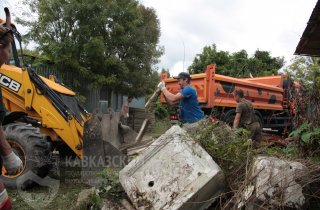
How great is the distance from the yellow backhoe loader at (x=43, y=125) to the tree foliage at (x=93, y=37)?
6.16 meters

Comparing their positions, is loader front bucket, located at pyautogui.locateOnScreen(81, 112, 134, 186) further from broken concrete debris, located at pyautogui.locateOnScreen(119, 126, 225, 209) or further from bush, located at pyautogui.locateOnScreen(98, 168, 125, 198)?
broken concrete debris, located at pyautogui.locateOnScreen(119, 126, 225, 209)

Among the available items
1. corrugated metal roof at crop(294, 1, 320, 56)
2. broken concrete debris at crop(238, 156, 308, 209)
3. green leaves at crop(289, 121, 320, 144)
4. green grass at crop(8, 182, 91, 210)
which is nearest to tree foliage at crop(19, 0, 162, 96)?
green grass at crop(8, 182, 91, 210)

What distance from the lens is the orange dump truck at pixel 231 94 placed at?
8.57 metres

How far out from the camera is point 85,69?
494 inches

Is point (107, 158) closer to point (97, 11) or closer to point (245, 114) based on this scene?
point (245, 114)

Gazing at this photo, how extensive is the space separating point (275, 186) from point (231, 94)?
6412 millimetres

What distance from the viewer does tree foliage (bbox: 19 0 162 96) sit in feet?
39.5

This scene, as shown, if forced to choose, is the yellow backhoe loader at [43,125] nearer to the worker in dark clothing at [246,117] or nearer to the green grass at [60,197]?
the green grass at [60,197]

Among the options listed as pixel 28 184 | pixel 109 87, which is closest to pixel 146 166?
pixel 28 184

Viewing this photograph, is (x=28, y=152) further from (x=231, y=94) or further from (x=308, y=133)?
(x=231, y=94)

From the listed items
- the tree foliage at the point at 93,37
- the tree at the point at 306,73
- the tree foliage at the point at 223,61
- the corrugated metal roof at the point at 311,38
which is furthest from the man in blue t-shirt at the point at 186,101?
the tree foliage at the point at 223,61

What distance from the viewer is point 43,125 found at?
5.57 meters

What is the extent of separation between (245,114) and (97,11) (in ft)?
23.7

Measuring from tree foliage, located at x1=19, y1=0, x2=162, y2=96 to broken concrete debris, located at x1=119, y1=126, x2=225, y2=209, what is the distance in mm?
8950
